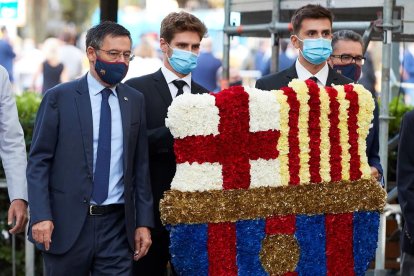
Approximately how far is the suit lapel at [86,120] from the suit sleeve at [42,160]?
14 cm

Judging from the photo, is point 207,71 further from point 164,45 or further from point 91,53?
point 91,53

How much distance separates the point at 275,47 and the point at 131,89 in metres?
3.94

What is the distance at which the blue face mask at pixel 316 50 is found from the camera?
6.68m

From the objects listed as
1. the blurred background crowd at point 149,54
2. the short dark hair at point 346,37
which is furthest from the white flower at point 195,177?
the blurred background crowd at point 149,54

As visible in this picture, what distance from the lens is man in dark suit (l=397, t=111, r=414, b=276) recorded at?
6453 millimetres

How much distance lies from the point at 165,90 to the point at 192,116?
3.14 feet

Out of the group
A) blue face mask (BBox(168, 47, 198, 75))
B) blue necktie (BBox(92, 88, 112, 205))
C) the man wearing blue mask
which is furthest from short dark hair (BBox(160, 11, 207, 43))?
blue necktie (BBox(92, 88, 112, 205))

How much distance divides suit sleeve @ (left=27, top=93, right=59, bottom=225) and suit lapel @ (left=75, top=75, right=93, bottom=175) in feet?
0.46

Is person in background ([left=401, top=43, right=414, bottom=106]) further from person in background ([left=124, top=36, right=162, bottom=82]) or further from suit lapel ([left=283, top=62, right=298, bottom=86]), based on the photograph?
suit lapel ([left=283, top=62, right=298, bottom=86])

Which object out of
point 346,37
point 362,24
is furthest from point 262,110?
point 362,24

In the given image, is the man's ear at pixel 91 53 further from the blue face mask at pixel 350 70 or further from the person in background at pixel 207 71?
the person in background at pixel 207 71

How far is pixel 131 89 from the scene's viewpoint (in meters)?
6.33

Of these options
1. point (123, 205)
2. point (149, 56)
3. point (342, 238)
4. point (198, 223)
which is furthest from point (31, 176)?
point (149, 56)

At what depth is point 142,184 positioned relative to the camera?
621cm
